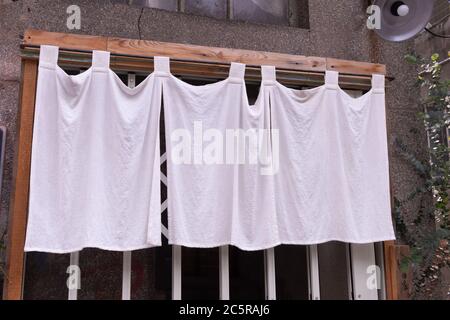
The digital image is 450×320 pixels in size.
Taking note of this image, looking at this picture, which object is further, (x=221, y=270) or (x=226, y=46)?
(x=226, y=46)

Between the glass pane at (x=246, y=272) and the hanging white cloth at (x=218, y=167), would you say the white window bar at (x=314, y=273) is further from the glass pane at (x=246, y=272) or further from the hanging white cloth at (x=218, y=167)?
the hanging white cloth at (x=218, y=167)

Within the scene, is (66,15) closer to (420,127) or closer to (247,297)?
(247,297)

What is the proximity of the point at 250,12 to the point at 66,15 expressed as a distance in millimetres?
2384

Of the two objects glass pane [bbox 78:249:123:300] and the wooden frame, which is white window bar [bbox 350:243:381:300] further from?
glass pane [bbox 78:249:123:300]

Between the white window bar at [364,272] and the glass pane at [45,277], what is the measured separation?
3163mm

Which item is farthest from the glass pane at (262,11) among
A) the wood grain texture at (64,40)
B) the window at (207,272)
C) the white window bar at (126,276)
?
the white window bar at (126,276)

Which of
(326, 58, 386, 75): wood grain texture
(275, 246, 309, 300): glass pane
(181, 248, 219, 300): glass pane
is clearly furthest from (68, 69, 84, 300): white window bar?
(326, 58, 386, 75): wood grain texture

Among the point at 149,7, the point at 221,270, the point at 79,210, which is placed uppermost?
the point at 149,7

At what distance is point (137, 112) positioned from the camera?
14.1 ft

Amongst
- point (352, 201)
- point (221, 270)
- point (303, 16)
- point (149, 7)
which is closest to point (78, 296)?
point (221, 270)

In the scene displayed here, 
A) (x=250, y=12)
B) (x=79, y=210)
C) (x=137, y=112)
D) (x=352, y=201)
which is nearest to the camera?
(x=79, y=210)

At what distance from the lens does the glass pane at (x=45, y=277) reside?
171 inches

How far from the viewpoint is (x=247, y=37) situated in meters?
5.56

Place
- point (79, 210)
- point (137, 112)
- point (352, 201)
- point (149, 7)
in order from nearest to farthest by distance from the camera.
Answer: point (79, 210) < point (137, 112) < point (352, 201) < point (149, 7)
